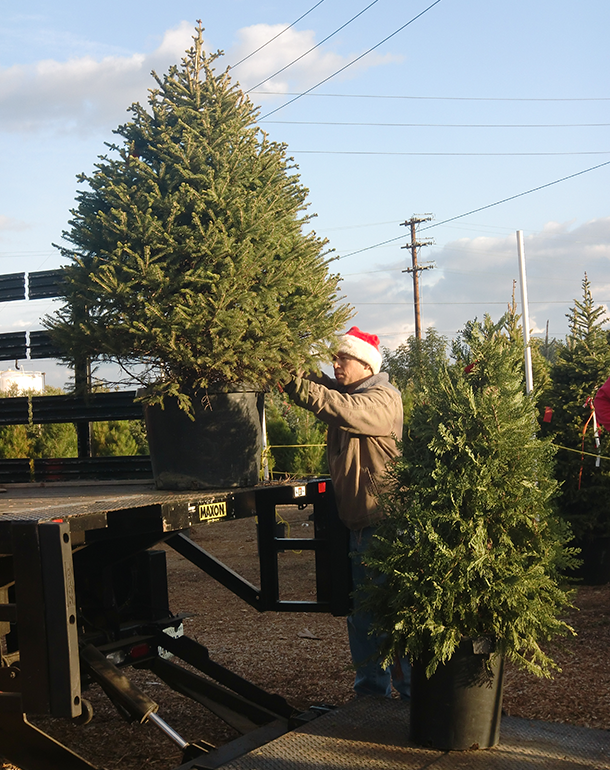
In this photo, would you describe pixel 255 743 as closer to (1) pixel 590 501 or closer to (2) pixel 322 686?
(2) pixel 322 686

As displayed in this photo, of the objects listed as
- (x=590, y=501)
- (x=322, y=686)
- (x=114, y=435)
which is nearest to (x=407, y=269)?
(x=114, y=435)

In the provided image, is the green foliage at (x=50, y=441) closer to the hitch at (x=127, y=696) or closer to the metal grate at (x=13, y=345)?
the metal grate at (x=13, y=345)

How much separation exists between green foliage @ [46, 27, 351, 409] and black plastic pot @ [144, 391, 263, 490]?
0.13m

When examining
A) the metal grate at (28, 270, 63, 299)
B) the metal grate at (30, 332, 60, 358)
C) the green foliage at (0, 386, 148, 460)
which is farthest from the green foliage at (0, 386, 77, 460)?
the metal grate at (30, 332, 60, 358)

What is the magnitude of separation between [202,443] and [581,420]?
5.10 metres

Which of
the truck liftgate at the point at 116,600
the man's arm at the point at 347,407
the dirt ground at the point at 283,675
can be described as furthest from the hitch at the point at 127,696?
the man's arm at the point at 347,407

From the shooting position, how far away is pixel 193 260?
3.89m

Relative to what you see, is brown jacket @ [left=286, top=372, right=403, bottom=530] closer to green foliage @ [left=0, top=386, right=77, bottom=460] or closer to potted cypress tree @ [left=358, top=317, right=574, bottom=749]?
potted cypress tree @ [left=358, top=317, right=574, bottom=749]

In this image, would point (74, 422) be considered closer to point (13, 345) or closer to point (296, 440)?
point (13, 345)

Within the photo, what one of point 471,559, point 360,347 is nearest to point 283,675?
point 360,347

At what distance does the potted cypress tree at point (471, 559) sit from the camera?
10.0ft

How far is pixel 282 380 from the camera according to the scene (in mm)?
4020

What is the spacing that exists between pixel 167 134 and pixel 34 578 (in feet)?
7.99

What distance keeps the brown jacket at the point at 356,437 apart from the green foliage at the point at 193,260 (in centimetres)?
24
